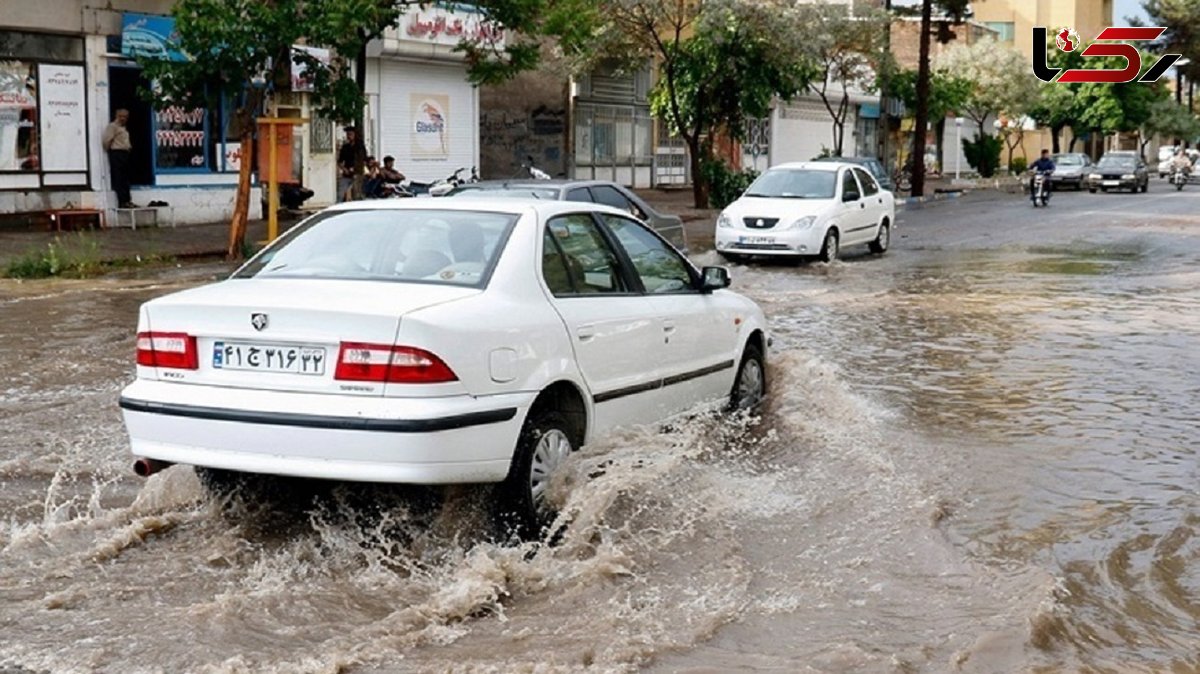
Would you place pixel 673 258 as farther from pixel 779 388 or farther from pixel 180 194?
pixel 180 194

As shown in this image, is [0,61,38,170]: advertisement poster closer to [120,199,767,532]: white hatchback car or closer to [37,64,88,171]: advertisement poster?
[37,64,88,171]: advertisement poster

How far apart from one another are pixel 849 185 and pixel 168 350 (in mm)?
18048

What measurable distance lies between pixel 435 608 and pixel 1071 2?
93.1 meters

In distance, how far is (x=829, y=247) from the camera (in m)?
22.0

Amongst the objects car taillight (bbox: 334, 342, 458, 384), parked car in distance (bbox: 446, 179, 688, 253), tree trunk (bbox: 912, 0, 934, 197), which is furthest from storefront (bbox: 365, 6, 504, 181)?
car taillight (bbox: 334, 342, 458, 384)

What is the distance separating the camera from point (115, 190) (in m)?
24.5

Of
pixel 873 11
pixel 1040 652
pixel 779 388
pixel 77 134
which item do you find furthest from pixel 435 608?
pixel 873 11

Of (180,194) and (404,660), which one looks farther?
(180,194)

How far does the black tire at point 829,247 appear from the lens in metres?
21.9

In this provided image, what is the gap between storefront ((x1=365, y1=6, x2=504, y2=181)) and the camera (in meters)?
31.2

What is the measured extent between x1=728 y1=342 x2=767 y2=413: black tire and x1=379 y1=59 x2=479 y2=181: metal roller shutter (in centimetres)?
2292

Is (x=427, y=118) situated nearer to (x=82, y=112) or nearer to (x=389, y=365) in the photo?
(x=82, y=112)

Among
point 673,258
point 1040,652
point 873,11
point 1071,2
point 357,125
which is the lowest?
point 1040,652

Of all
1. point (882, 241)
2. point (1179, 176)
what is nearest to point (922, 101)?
point (1179, 176)
